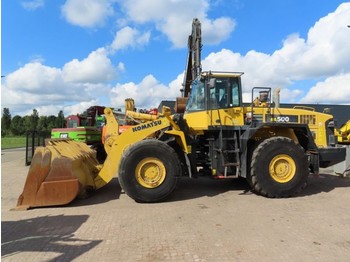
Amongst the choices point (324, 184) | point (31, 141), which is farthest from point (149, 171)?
point (31, 141)

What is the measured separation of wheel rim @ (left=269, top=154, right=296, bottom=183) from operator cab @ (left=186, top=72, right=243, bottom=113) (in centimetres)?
167

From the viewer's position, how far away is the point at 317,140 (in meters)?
10.0

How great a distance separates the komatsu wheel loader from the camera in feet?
26.6

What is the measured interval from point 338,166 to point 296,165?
433cm

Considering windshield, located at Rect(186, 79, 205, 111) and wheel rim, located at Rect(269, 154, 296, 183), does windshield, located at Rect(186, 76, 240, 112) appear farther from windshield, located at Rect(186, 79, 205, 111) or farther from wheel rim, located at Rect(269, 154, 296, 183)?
wheel rim, located at Rect(269, 154, 296, 183)

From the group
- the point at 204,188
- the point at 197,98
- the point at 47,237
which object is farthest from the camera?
the point at 204,188

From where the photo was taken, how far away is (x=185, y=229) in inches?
248

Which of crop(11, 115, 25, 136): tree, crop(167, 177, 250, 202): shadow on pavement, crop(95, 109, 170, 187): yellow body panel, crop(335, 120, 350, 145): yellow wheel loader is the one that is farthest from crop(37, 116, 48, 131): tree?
crop(95, 109, 170, 187): yellow body panel

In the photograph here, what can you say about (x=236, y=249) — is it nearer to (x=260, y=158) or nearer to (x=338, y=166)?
(x=260, y=158)

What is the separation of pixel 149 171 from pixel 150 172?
0.10 ft

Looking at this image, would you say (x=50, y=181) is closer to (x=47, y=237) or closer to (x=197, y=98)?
(x=47, y=237)

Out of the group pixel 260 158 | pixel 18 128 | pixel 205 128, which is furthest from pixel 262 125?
pixel 18 128

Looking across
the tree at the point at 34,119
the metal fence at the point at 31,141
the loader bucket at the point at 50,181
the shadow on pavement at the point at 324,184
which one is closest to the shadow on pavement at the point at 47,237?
the loader bucket at the point at 50,181

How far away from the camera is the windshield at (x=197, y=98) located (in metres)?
9.46
